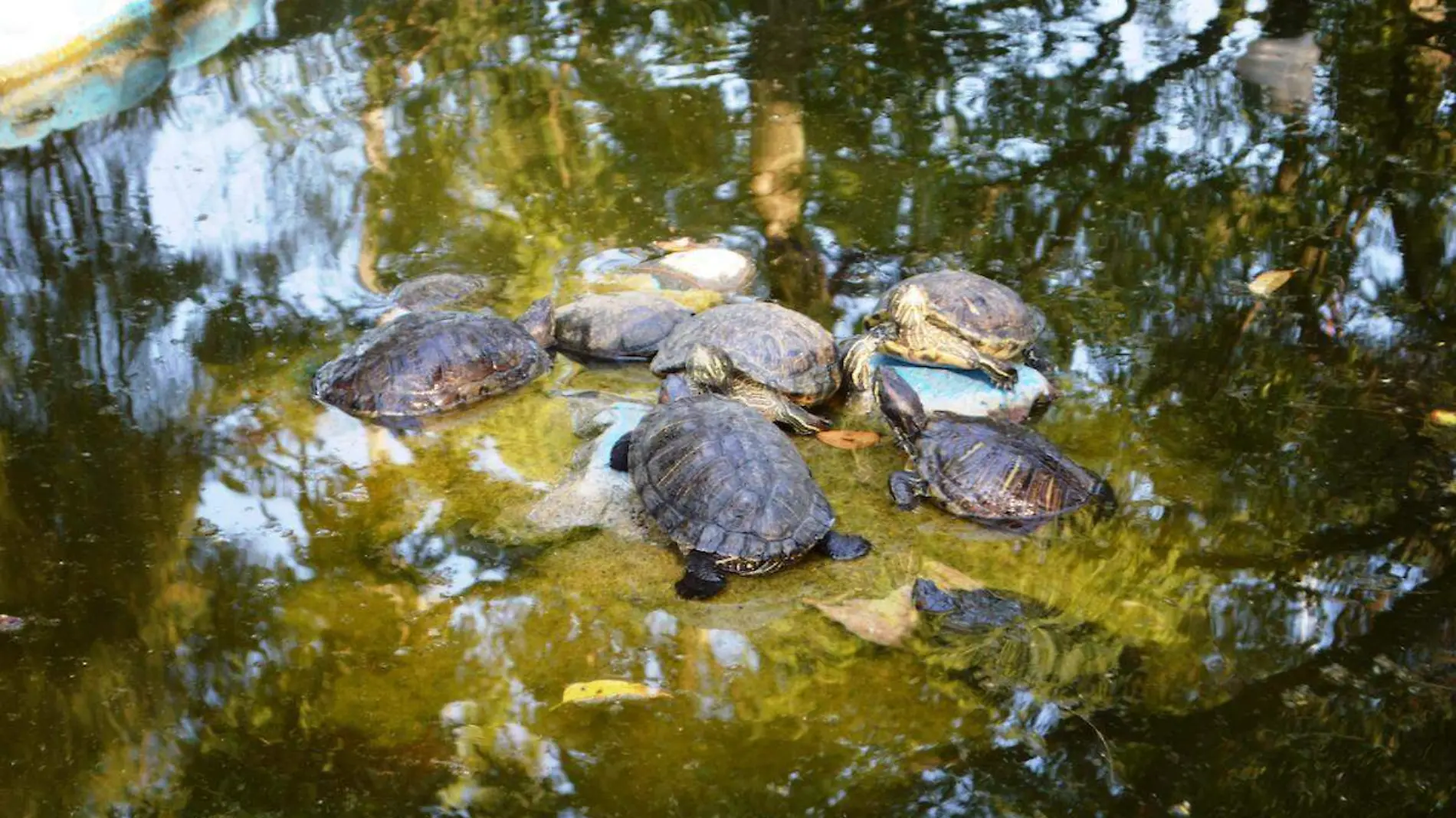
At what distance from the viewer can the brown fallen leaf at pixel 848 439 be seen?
5.62 meters

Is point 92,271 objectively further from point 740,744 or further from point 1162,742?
point 1162,742

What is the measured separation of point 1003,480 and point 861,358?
1178 millimetres

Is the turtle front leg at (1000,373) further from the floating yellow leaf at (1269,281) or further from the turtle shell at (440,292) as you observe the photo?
the turtle shell at (440,292)

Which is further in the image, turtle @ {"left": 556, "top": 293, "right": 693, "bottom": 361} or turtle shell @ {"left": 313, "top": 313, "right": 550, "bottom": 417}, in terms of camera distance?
turtle @ {"left": 556, "top": 293, "right": 693, "bottom": 361}

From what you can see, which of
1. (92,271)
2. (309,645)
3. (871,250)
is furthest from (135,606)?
(871,250)

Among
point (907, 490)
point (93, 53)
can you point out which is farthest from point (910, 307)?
point (93, 53)

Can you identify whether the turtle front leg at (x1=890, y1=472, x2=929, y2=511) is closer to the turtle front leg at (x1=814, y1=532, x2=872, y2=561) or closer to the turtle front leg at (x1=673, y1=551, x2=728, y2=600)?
the turtle front leg at (x1=814, y1=532, x2=872, y2=561)

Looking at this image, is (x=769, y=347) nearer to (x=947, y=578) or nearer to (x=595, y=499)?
(x=595, y=499)

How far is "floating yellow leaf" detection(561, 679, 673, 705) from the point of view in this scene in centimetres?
412

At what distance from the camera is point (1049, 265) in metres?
7.03

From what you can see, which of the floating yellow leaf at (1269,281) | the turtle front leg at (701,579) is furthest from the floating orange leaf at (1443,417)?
the turtle front leg at (701,579)

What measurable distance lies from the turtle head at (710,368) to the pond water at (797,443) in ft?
1.40

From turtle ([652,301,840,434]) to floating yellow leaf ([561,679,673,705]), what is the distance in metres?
1.72

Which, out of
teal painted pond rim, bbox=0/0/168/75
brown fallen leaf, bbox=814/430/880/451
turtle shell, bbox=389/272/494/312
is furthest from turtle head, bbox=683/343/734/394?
teal painted pond rim, bbox=0/0/168/75
